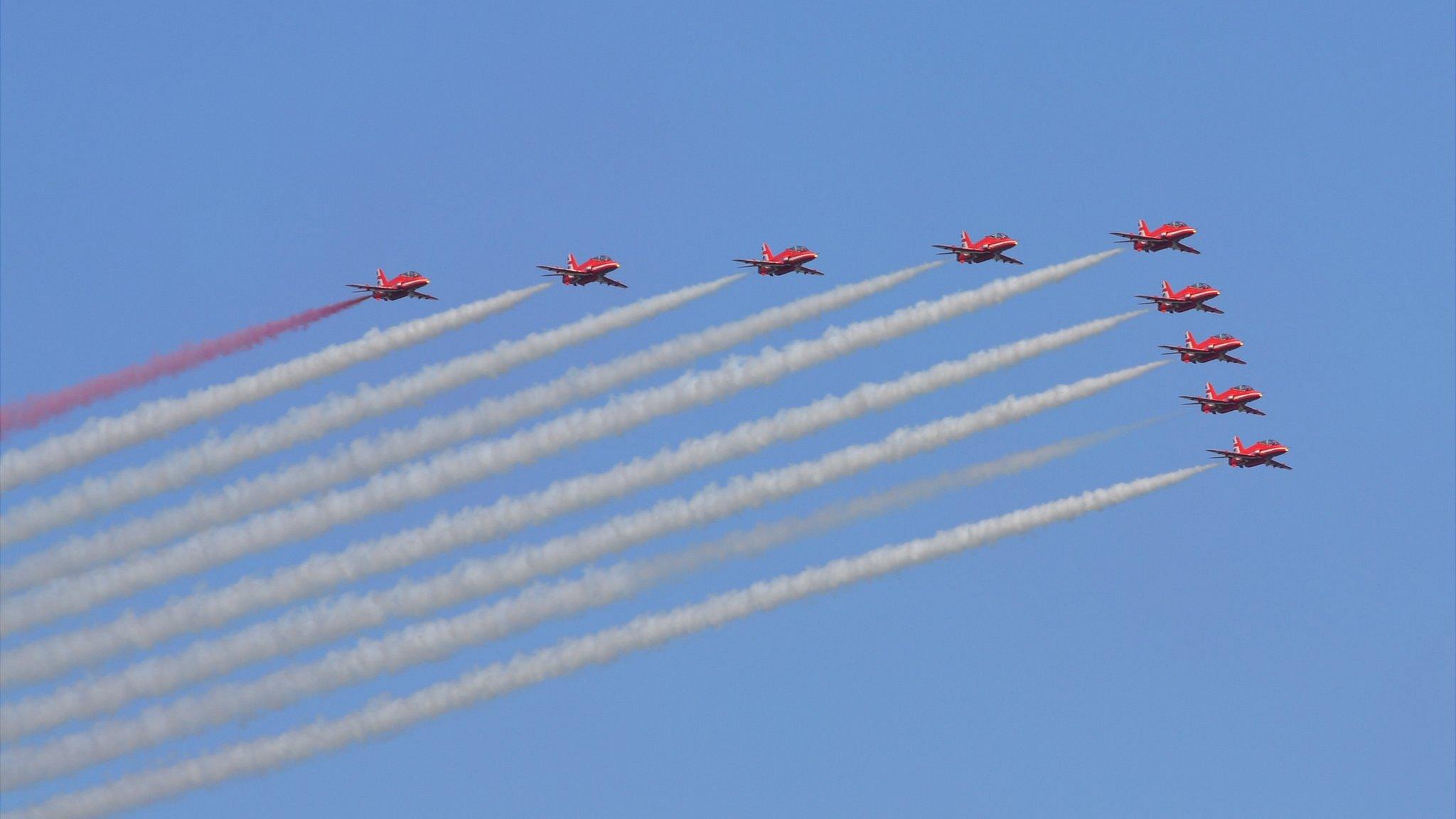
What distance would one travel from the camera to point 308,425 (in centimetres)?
10594

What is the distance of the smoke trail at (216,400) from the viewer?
349ft

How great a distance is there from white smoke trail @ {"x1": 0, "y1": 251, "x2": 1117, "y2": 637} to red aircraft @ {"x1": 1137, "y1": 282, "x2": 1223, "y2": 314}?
1246cm

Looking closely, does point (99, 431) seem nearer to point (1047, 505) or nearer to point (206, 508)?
point (206, 508)

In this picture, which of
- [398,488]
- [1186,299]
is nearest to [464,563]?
[398,488]

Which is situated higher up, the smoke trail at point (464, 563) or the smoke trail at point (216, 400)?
the smoke trail at point (216, 400)

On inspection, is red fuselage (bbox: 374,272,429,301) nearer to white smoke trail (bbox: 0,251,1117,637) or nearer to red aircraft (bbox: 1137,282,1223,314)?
white smoke trail (bbox: 0,251,1117,637)

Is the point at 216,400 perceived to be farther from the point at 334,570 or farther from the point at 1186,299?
the point at 1186,299

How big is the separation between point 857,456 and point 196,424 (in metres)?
24.4

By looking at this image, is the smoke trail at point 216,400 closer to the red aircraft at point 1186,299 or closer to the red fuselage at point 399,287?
the red fuselage at point 399,287

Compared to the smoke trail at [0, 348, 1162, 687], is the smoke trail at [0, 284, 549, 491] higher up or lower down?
higher up

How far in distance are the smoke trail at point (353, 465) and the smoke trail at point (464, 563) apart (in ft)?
9.06

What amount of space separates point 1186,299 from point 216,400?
36.6m

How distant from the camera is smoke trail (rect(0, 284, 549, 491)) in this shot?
10625 centimetres

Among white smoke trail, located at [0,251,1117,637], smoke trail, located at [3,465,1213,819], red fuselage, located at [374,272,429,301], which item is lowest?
smoke trail, located at [3,465,1213,819]
